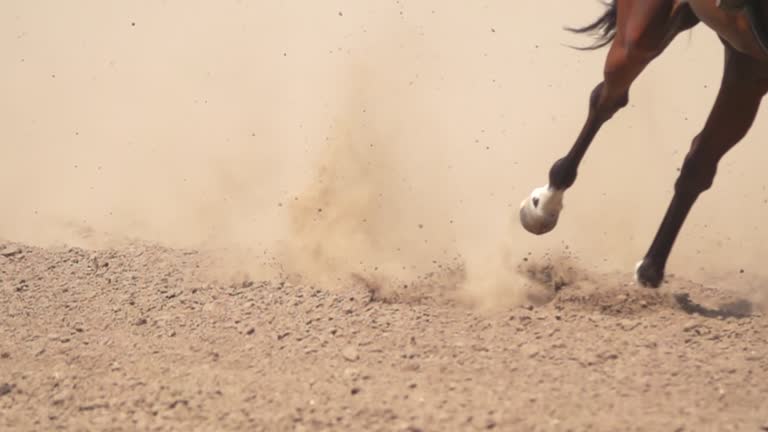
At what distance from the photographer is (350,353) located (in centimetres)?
344

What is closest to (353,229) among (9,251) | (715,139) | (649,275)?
(649,275)

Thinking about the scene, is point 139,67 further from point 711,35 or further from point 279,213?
point 711,35

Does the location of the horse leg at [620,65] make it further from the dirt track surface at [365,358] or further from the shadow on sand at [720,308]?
the shadow on sand at [720,308]

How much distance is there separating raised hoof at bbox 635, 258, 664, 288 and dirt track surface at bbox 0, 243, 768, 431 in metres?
0.05

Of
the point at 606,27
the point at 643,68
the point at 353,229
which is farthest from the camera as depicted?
the point at 353,229

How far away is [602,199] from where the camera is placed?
235 inches

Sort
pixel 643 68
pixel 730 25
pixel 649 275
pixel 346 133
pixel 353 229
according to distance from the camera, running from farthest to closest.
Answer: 1. pixel 346 133
2. pixel 353 229
3. pixel 643 68
4. pixel 649 275
5. pixel 730 25

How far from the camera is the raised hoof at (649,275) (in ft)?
14.1

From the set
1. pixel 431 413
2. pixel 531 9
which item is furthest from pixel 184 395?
pixel 531 9

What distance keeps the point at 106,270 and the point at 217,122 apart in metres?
2.89

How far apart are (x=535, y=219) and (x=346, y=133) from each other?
5.00ft

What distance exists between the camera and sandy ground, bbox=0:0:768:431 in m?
3.17

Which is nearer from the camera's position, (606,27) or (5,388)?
(5,388)

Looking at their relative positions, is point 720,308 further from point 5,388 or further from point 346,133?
point 5,388
